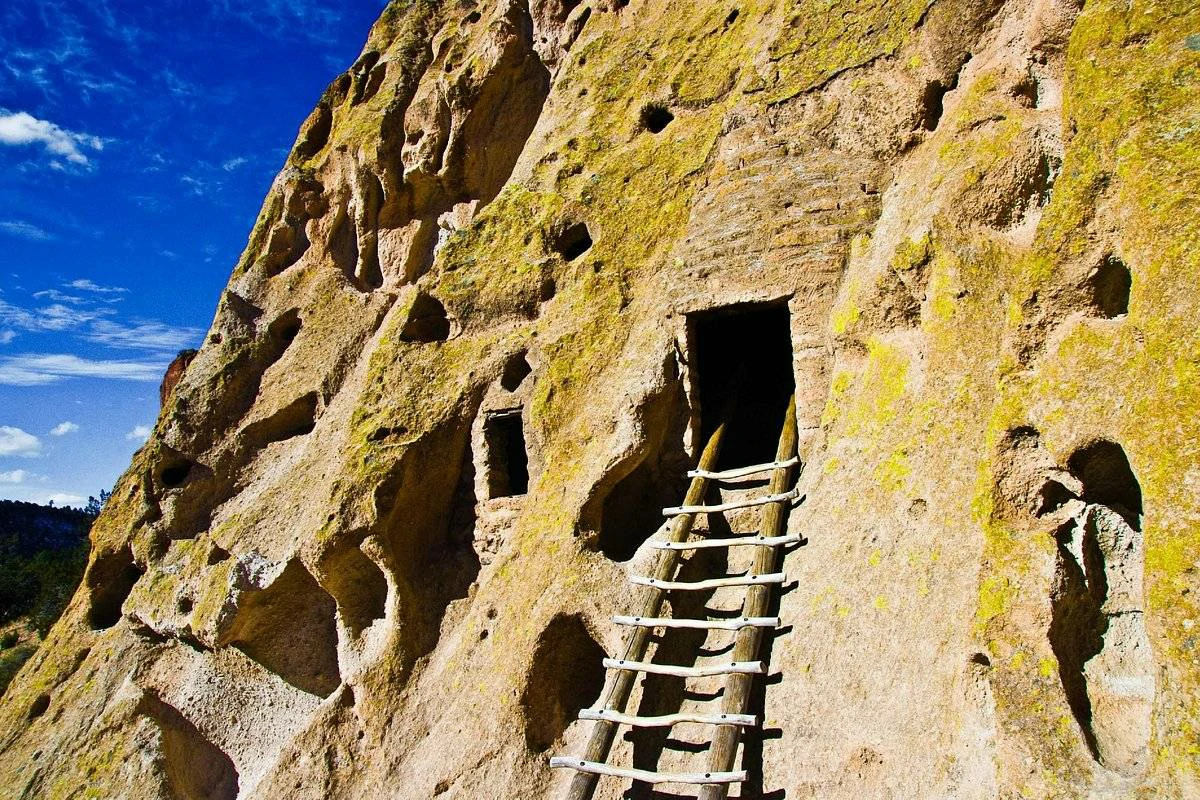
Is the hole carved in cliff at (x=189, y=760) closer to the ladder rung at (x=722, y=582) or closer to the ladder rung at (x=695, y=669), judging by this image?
the ladder rung at (x=695, y=669)

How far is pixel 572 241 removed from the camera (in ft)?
24.1

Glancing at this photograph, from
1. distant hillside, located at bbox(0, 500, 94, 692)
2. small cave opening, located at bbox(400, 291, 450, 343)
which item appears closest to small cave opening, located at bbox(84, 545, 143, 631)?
small cave opening, located at bbox(400, 291, 450, 343)

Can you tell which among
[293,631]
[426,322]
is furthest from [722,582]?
[293,631]

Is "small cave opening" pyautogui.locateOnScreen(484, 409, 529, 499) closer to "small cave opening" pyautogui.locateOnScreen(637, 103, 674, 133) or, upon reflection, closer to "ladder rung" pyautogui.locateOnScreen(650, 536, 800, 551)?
"ladder rung" pyautogui.locateOnScreen(650, 536, 800, 551)

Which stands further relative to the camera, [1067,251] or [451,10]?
[451,10]

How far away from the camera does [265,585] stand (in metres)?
7.27

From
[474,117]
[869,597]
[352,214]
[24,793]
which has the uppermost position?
[474,117]

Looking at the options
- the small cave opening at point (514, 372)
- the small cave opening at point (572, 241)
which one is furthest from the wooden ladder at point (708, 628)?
the small cave opening at point (572, 241)

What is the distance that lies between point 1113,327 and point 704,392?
3.84 m

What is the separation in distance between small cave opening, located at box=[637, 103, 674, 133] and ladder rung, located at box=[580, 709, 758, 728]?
16.4ft

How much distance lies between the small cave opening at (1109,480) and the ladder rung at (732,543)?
1.60 m

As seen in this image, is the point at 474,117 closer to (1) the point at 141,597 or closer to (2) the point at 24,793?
(1) the point at 141,597

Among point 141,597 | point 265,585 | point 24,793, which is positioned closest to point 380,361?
point 265,585

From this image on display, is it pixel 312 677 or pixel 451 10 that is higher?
pixel 451 10
